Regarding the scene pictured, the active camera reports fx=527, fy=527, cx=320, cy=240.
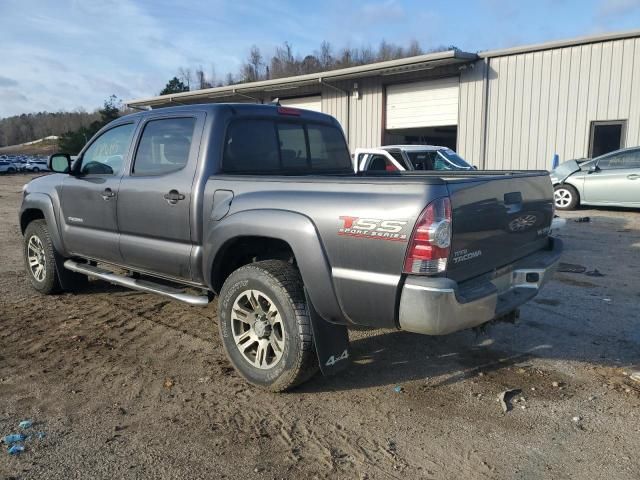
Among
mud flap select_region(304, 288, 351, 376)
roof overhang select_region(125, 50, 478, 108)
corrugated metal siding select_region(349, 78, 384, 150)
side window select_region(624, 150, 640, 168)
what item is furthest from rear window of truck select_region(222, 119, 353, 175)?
corrugated metal siding select_region(349, 78, 384, 150)

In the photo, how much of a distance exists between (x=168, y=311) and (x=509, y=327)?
3.43 metres

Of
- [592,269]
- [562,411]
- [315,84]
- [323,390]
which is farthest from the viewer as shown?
[315,84]

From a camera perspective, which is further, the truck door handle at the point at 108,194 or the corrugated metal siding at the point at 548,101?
the corrugated metal siding at the point at 548,101

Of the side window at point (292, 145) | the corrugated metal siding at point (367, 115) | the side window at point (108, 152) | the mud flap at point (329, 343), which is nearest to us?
the mud flap at point (329, 343)

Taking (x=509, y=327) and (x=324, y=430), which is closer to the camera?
(x=324, y=430)

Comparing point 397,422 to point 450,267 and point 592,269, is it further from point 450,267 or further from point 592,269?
point 592,269

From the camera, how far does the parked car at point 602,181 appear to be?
12.3 metres

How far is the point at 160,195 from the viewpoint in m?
4.28

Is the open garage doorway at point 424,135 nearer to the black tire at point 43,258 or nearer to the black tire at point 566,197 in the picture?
the black tire at point 566,197

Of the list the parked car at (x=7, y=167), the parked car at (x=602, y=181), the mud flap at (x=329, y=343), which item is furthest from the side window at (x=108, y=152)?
the parked car at (x=7, y=167)

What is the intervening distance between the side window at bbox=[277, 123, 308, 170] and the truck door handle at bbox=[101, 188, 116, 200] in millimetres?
1598

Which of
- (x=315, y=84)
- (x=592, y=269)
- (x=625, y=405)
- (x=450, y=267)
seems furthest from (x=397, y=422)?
(x=315, y=84)

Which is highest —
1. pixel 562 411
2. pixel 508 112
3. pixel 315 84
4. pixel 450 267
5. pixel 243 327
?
pixel 315 84

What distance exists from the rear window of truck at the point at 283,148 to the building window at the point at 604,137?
43.9ft
